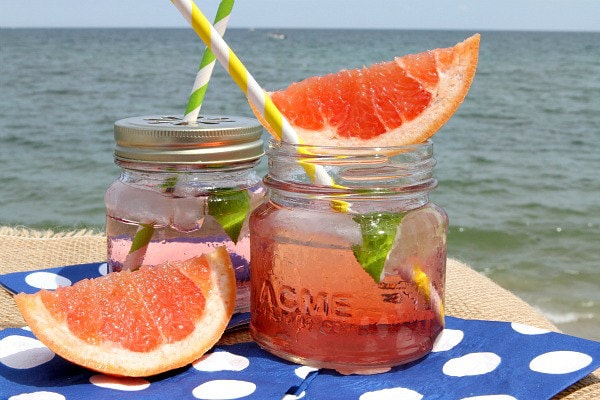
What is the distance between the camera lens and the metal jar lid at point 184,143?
52.5 inches

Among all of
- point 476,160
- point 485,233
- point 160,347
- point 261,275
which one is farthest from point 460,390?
point 476,160

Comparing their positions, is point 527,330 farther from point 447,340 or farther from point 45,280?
point 45,280

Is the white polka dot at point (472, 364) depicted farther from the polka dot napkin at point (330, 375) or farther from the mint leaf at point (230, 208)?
the mint leaf at point (230, 208)

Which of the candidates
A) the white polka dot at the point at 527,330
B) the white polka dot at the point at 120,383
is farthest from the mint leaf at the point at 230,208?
the white polka dot at the point at 527,330

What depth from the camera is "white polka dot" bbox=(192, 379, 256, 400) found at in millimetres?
1142

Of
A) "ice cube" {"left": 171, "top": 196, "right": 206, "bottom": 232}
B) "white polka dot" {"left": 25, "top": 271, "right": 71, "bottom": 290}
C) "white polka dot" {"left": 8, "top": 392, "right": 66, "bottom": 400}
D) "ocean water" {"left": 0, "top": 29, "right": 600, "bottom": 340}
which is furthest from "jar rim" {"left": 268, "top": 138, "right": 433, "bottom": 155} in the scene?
"ocean water" {"left": 0, "top": 29, "right": 600, "bottom": 340}

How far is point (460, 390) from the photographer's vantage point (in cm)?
118

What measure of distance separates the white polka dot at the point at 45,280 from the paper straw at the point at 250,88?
0.80m

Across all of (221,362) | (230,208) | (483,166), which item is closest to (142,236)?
(230,208)

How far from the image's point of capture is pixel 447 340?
1386mm

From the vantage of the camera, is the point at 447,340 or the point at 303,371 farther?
the point at 447,340

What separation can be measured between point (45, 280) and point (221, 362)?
0.69 m

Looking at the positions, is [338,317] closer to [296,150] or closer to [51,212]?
[296,150]

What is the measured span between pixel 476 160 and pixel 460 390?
617 centimetres
